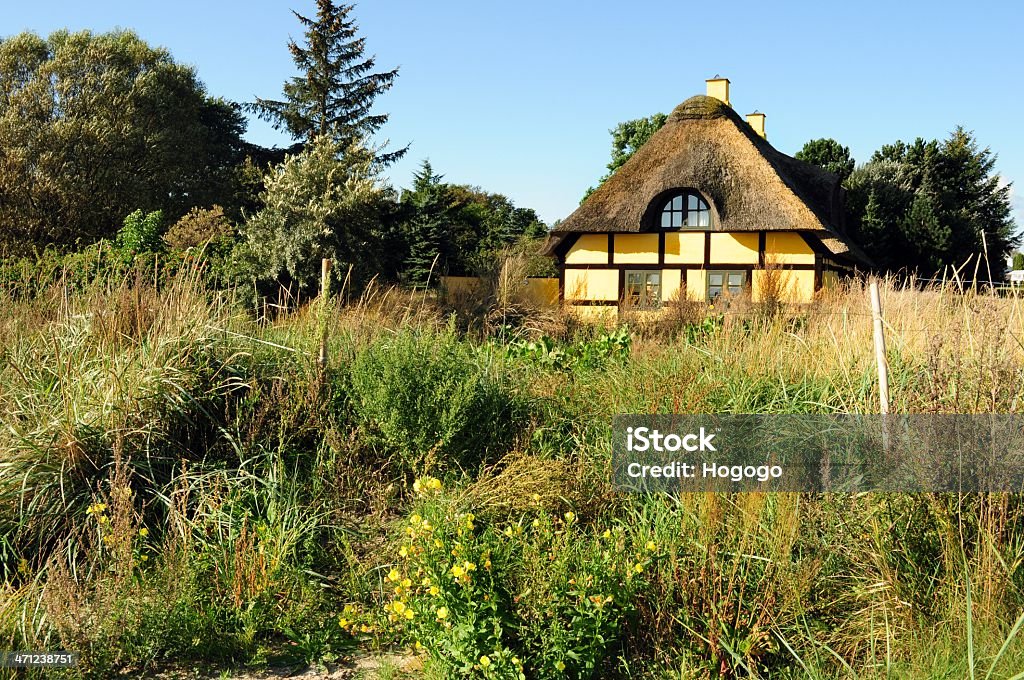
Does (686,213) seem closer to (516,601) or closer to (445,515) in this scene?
(445,515)

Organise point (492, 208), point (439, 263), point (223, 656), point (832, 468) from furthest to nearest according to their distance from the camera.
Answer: point (492, 208), point (439, 263), point (832, 468), point (223, 656)

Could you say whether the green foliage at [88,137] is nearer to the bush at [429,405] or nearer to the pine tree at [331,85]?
the pine tree at [331,85]

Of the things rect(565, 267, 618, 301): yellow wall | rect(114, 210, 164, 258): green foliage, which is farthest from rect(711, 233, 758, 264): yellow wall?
rect(114, 210, 164, 258): green foliage

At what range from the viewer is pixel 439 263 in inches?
806

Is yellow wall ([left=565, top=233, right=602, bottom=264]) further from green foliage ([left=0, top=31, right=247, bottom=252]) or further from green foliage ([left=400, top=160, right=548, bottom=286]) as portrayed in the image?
green foliage ([left=0, top=31, right=247, bottom=252])

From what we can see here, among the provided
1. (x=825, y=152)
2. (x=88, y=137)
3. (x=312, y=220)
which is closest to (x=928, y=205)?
(x=825, y=152)

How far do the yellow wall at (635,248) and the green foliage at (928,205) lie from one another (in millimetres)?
10602

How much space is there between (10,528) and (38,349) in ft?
4.24

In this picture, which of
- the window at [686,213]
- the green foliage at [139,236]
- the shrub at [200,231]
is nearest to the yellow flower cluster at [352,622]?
the green foliage at [139,236]

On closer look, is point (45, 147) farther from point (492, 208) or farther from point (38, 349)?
point (38, 349)

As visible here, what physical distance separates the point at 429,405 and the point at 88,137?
75.2 feet

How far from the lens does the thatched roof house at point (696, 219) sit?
16.4m

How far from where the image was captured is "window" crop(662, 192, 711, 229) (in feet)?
55.9

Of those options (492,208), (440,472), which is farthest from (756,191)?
(492,208)
